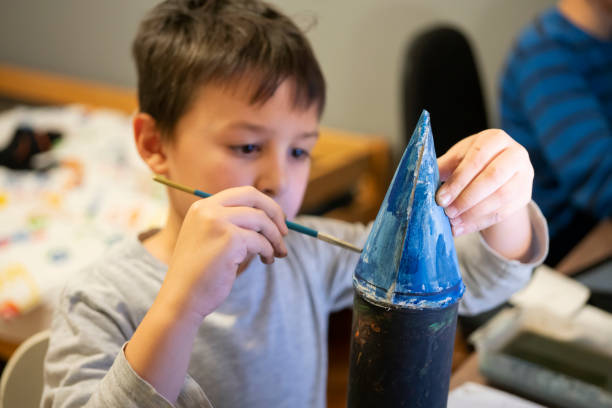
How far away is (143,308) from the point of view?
0.73m

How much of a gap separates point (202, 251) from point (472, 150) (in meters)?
0.25

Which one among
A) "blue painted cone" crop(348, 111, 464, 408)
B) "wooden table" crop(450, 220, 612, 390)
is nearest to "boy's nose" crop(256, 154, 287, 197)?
"blue painted cone" crop(348, 111, 464, 408)

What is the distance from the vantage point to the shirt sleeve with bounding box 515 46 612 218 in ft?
4.41

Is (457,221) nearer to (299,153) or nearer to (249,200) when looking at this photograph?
(249,200)

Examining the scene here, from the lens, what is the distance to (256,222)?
53 cm

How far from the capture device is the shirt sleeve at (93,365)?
1.69 feet

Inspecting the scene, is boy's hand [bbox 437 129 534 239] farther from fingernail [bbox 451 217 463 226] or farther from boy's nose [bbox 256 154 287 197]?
boy's nose [bbox 256 154 287 197]

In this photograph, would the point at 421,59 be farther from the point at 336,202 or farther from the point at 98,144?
the point at 98,144

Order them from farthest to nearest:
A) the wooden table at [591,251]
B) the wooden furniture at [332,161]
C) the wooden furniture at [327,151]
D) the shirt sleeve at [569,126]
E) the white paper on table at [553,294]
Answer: the wooden furniture at [327,151], the wooden furniture at [332,161], the shirt sleeve at [569,126], the wooden table at [591,251], the white paper on table at [553,294]

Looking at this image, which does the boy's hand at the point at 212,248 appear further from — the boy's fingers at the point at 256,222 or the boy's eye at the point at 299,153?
the boy's eye at the point at 299,153

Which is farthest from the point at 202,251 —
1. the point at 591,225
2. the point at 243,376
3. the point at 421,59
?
the point at 591,225

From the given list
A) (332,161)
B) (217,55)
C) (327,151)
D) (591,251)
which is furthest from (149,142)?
(327,151)

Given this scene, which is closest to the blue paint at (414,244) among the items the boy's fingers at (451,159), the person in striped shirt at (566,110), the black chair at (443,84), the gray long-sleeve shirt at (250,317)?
the boy's fingers at (451,159)

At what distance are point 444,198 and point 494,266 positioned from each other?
297mm
